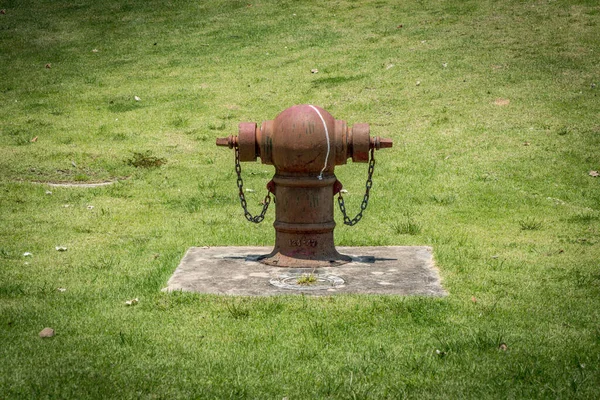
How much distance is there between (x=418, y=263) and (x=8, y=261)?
3840 millimetres

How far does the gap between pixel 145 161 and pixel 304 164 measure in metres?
6.46

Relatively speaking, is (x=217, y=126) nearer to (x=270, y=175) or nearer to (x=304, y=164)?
(x=270, y=175)

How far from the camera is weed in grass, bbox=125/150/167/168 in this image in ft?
43.7

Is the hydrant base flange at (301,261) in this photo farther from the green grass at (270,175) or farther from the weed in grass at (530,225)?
the weed in grass at (530,225)

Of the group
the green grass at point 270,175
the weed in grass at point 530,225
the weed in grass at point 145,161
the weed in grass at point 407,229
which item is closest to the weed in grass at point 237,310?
the green grass at point 270,175

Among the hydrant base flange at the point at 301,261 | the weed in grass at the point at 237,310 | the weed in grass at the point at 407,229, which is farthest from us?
the weed in grass at the point at 407,229

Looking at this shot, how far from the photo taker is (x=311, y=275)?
7.22 meters

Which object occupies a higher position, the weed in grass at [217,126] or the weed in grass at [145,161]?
the weed in grass at [217,126]

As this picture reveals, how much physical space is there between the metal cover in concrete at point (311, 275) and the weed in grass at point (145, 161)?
5.18 metres

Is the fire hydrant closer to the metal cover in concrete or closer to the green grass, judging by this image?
the metal cover in concrete

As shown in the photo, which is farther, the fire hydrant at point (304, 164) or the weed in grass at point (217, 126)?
the weed in grass at point (217, 126)

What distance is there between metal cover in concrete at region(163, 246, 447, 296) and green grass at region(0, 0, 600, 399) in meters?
0.22

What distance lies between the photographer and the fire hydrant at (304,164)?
7.45 metres

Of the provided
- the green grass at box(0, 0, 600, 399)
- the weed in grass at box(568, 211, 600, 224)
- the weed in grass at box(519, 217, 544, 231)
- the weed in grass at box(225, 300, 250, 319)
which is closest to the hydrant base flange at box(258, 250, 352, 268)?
the green grass at box(0, 0, 600, 399)
